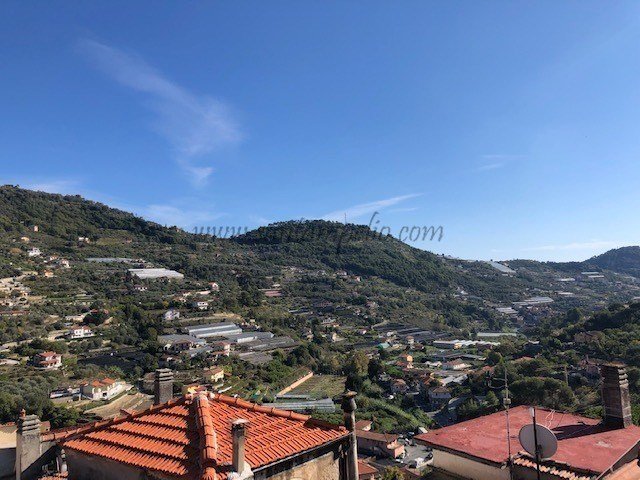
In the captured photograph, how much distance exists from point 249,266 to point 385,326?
4092cm

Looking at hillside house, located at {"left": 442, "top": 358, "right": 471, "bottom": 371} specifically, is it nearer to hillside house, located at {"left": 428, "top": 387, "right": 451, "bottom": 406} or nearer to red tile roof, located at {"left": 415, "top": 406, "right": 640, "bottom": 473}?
hillside house, located at {"left": 428, "top": 387, "right": 451, "bottom": 406}

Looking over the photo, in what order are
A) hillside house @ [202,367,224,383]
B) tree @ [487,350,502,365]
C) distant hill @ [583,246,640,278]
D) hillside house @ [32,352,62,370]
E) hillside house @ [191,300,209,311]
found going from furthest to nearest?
1. distant hill @ [583,246,640,278]
2. hillside house @ [191,300,209,311]
3. tree @ [487,350,502,365]
4. hillside house @ [202,367,224,383]
5. hillside house @ [32,352,62,370]

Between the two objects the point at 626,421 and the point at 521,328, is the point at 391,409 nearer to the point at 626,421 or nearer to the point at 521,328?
the point at 626,421

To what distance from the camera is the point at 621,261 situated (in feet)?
579

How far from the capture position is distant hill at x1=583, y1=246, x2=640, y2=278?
556ft

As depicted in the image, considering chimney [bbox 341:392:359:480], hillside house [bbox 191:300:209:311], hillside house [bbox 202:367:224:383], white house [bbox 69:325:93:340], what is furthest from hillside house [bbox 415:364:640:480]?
hillside house [bbox 191:300:209:311]

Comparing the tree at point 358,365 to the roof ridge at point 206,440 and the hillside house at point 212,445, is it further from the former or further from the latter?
the roof ridge at point 206,440

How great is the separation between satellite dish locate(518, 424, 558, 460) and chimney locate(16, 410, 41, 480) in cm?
592

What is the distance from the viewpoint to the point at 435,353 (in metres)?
64.6

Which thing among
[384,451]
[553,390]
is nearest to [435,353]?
[553,390]

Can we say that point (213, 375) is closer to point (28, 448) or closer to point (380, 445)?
point (380, 445)

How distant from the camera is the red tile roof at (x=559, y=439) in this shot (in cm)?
536

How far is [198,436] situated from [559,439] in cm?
481

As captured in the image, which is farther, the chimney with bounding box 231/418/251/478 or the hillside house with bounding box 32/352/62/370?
the hillside house with bounding box 32/352/62/370
